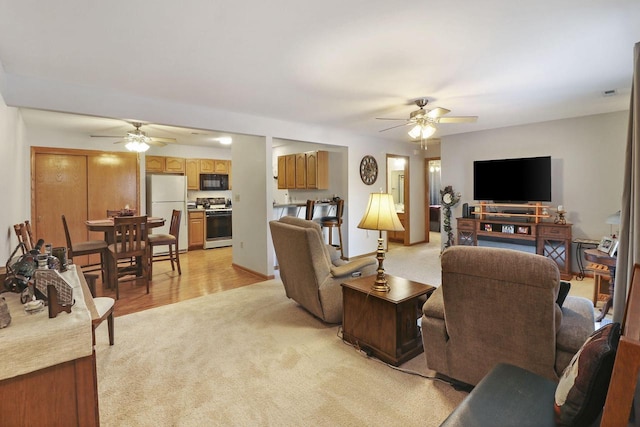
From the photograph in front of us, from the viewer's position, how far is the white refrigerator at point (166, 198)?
6426 millimetres

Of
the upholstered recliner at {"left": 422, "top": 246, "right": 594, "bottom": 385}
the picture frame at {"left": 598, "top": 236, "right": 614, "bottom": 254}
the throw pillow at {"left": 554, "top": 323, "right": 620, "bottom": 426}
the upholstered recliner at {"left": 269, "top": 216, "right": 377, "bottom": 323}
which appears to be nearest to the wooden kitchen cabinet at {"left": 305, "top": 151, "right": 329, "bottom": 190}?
the upholstered recliner at {"left": 269, "top": 216, "right": 377, "bottom": 323}

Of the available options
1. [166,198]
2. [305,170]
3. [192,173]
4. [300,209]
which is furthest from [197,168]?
[300,209]

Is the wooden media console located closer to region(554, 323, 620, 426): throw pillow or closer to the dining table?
region(554, 323, 620, 426): throw pillow

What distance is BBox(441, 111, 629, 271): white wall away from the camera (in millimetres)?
4473

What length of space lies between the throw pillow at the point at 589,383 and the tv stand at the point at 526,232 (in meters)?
4.08

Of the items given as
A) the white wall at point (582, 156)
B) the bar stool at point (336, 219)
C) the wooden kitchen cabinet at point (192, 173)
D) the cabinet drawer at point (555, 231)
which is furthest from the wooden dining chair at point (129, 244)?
the white wall at point (582, 156)

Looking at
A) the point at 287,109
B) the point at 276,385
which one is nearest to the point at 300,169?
the point at 287,109

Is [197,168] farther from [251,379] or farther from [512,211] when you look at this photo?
[512,211]

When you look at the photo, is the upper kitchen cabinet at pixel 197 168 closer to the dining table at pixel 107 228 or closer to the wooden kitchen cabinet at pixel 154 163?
the wooden kitchen cabinet at pixel 154 163

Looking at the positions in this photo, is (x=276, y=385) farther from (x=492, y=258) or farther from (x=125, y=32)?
(x=125, y=32)

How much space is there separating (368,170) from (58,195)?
5.57 meters

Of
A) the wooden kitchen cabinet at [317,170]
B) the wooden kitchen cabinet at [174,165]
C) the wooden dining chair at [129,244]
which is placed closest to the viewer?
the wooden dining chair at [129,244]

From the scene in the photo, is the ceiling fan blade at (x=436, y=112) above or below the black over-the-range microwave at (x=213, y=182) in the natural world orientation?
above

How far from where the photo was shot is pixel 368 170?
6258 mm
